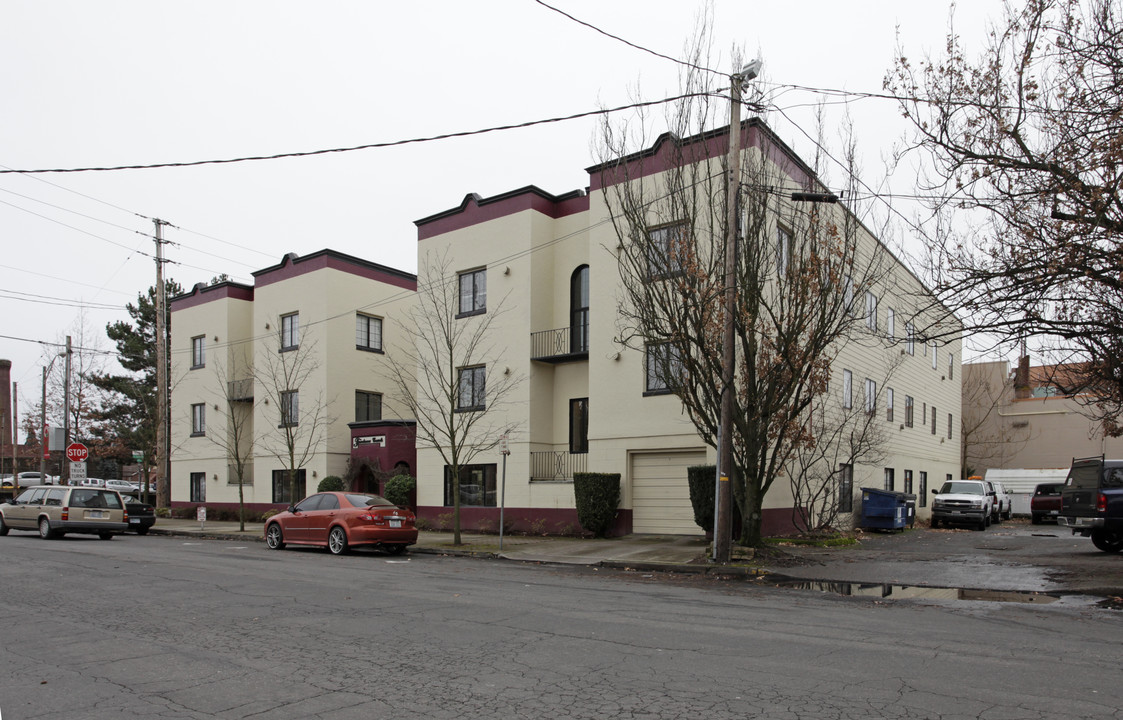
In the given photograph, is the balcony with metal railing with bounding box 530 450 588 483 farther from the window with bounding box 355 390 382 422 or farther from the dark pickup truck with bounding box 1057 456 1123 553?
the dark pickup truck with bounding box 1057 456 1123 553

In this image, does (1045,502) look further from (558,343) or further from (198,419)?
(198,419)

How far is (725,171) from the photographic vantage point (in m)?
15.9

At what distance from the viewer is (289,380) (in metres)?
32.4

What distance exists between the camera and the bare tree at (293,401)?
31.3 m

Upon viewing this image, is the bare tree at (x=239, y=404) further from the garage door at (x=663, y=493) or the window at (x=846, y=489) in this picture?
the window at (x=846, y=489)

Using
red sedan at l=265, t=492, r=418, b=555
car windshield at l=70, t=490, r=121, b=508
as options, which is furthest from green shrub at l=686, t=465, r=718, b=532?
car windshield at l=70, t=490, r=121, b=508

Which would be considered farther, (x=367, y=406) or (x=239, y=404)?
(x=239, y=404)

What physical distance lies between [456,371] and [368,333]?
26.6ft

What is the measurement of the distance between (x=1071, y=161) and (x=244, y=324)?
32.8m

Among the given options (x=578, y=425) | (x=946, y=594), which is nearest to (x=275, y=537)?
(x=578, y=425)

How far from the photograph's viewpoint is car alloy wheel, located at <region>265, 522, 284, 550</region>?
815 inches

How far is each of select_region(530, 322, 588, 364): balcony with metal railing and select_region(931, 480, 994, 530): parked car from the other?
1536 cm

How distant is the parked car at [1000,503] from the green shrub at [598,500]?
1880 centimetres

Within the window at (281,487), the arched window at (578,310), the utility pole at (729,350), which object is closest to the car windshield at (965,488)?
the arched window at (578,310)
